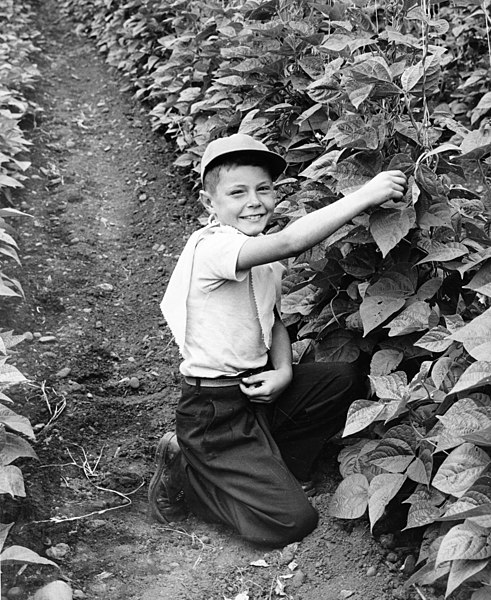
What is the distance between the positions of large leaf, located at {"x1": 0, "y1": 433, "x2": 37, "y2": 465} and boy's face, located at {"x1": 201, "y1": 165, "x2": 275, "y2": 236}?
38.5 inches

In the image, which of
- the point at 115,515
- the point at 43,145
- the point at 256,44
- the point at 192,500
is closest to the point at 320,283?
→ the point at 192,500

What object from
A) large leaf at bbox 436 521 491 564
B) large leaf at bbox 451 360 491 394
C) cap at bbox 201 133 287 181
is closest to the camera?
large leaf at bbox 436 521 491 564

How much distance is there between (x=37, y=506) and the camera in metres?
2.99

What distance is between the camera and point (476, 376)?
209 centimetres

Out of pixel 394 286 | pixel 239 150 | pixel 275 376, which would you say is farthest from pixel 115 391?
pixel 394 286

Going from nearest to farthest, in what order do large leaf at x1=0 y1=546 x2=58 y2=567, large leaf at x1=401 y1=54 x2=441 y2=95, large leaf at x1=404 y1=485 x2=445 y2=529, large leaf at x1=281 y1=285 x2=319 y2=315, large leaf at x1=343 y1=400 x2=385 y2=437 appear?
large leaf at x1=0 y1=546 x2=58 y2=567, large leaf at x1=404 y1=485 x2=445 y2=529, large leaf at x1=343 y1=400 x2=385 y2=437, large leaf at x1=401 y1=54 x2=441 y2=95, large leaf at x1=281 y1=285 x2=319 y2=315

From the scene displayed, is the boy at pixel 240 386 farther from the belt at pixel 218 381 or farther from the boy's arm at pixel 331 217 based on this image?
the boy's arm at pixel 331 217

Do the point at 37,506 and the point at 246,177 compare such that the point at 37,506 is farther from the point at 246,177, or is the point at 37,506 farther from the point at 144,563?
the point at 246,177

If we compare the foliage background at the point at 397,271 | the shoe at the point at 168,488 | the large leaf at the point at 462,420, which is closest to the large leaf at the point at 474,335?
the foliage background at the point at 397,271

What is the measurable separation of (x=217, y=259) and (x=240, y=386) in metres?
0.45

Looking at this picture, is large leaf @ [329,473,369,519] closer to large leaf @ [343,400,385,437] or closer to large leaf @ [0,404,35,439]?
large leaf @ [343,400,385,437]

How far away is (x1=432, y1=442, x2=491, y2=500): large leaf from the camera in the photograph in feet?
6.89

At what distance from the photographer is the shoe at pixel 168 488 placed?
3090 millimetres

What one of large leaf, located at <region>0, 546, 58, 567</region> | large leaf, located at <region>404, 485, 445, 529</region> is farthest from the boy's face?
large leaf, located at <region>0, 546, 58, 567</region>
